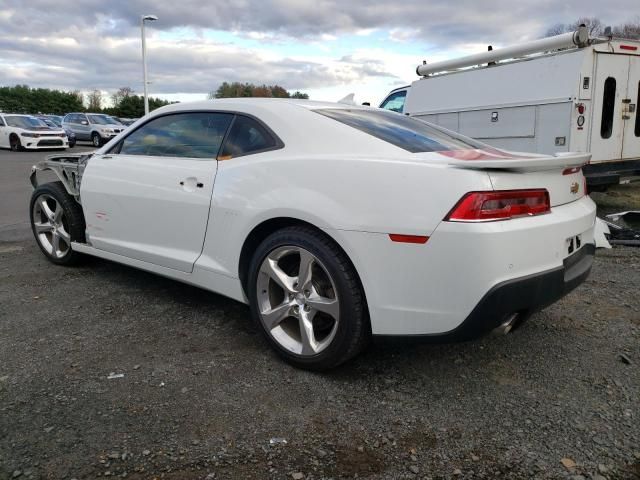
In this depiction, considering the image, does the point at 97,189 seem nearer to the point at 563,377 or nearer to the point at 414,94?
the point at 563,377

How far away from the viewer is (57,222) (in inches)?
194

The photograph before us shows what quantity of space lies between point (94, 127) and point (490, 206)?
27.1 meters

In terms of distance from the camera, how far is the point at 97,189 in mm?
4258

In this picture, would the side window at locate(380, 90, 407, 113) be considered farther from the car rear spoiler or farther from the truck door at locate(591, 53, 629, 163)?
the car rear spoiler

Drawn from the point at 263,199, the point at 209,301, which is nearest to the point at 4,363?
the point at 209,301

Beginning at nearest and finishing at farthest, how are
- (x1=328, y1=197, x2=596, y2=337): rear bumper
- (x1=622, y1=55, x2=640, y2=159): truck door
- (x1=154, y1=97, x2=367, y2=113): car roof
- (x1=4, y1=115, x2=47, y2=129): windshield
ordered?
(x1=328, y1=197, x2=596, y2=337): rear bumper → (x1=154, y1=97, x2=367, y2=113): car roof → (x1=622, y1=55, x2=640, y2=159): truck door → (x1=4, y1=115, x2=47, y2=129): windshield

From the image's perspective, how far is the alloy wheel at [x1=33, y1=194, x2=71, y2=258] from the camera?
193 inches

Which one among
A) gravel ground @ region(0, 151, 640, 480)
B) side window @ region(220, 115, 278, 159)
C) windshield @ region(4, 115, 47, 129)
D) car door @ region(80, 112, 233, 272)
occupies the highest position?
windshield @ region(4, 115, 47, 129)

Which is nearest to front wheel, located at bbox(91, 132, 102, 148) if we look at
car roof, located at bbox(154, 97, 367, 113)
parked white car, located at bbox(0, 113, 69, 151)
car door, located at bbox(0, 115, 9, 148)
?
parked white car, located at bbox(0, 113, 69, 151)

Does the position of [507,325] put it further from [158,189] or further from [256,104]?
[158,189]

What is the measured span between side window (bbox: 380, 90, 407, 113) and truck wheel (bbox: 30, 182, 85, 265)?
7.88m

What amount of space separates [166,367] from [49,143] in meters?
22.4

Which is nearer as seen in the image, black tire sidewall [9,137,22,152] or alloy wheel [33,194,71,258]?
alloy wheel [33,194,71,258]

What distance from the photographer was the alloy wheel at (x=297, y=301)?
9.44ft
